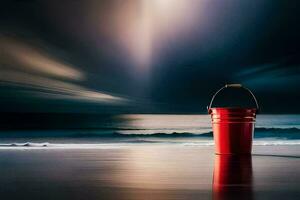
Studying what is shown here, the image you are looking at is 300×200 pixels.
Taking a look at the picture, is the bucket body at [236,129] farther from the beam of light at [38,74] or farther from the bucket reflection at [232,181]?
the beam of light at [38,74]

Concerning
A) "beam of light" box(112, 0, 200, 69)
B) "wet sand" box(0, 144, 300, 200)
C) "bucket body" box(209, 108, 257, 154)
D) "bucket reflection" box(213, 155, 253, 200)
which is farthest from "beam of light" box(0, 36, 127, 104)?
"bucket reflection" box(213, 155, 253, 200)

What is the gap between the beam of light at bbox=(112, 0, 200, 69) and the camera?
19.3ft

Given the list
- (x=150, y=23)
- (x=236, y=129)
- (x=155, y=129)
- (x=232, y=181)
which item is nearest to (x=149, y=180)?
(x=232, y=181)

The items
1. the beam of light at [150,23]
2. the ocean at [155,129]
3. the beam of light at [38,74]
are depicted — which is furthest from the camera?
the ocean at [155,129]

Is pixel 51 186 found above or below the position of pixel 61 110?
below

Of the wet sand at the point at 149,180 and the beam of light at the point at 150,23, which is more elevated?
the beam of light at the point at 150,23

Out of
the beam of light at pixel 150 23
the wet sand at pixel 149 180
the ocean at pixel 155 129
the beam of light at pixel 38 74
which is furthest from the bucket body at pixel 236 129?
the ocean at pixel 155 129

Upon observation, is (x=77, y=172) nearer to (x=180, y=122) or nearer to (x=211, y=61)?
(x=211, y=61)

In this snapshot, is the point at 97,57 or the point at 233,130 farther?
the point at 97,57

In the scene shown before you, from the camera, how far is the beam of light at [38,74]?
6238 mm

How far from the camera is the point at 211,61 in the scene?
6238mm

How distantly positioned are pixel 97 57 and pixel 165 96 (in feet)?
3.17

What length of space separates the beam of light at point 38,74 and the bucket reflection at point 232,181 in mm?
3755

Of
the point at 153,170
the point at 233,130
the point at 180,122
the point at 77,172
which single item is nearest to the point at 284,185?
the point at 153,170
